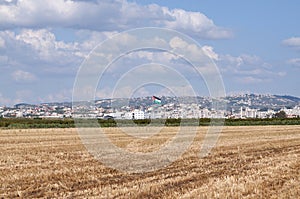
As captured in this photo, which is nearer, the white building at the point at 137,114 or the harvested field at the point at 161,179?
the harvested field at the point at 161,179

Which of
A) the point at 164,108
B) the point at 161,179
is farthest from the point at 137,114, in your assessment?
the point at 161,179

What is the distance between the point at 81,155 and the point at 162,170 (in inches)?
265

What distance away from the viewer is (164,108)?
38094 millimetres

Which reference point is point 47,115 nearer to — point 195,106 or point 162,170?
point 195,106

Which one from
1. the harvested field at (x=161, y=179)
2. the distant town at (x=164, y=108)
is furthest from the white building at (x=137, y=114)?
the harvested field at (x=161, y=179)

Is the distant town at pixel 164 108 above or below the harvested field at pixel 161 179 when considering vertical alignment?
above

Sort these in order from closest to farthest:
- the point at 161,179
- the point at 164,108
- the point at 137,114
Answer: the point at 161,179
the point at 137,114
the point at 164,108

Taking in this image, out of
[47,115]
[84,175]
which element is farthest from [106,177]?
[47,115]

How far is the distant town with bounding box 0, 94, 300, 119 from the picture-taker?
2439 cm

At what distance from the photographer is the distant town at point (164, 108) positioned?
24389 millimetres

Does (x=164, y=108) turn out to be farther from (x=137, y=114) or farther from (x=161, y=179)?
(x=161, y=179)

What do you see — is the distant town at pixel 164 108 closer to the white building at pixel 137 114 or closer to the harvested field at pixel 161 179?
the white building at pixel 137 114

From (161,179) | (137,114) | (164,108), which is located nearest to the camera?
(161,179)

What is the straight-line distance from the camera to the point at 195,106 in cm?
3472
